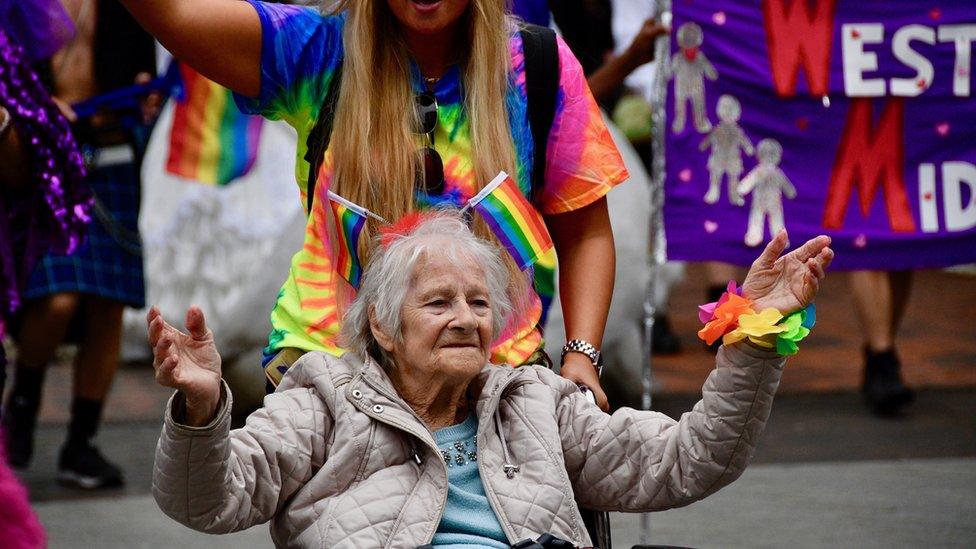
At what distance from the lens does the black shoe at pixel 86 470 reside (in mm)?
6164

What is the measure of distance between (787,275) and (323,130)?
0.96m

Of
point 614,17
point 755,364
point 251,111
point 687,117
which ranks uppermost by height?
point 251,111

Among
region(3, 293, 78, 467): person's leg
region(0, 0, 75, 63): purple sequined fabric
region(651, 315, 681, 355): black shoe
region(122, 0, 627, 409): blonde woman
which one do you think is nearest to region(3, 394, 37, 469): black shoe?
region(3, 293, 78, 467): person's leg

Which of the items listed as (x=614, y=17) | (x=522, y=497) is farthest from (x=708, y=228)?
(x=614, y=17)

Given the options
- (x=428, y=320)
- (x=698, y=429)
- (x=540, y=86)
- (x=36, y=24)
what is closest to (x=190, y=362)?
(x=428, y=320)

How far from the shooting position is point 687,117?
18.0ft

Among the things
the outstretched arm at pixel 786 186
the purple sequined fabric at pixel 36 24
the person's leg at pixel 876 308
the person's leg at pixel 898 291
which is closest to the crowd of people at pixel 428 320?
the purple sequined fabric at pixel 36 24

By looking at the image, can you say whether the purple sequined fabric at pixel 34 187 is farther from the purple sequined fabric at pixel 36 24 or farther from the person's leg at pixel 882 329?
the person's leg at pixel 882 329

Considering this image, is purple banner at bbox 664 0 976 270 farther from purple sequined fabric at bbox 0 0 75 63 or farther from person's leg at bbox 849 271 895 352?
purple sequined fabric at bbox 0 0 75 63

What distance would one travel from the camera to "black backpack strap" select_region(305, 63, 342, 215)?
10.6 feet

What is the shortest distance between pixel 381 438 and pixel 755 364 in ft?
2.20

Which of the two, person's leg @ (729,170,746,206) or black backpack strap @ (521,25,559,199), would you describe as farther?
person's leg @ (729,170,746,206)

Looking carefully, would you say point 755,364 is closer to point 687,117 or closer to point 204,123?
point 687,117

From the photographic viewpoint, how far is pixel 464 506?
9.91 ft
